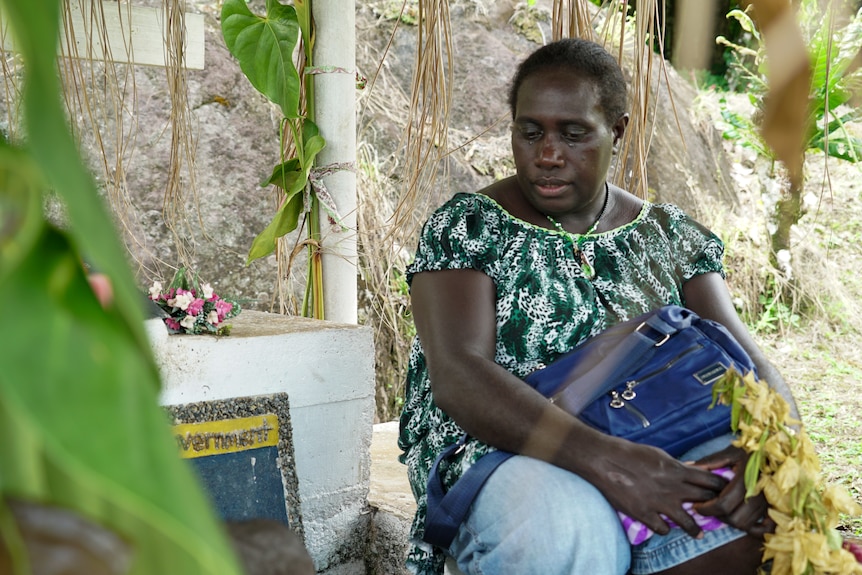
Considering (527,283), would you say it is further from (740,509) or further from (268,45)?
(268,45)

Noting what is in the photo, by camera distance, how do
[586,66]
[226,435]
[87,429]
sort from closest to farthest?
[87,429] → [586,66] → [226,435]

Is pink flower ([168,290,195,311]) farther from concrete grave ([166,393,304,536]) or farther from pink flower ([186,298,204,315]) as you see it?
concrete grave ([166,393,304,536])

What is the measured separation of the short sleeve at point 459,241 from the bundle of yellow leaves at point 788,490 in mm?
603

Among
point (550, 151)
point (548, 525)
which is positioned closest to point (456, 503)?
point (548, 525)

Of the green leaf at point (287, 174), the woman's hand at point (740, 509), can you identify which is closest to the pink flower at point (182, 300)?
the green leaf at point (287, 174)

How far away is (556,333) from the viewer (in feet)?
6.19

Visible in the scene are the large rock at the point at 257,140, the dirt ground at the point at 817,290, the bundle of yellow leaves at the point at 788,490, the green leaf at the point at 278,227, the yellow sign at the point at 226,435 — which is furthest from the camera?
the dirt ground at the point at 817,290

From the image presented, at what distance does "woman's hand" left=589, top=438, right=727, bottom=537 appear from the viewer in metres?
1.54

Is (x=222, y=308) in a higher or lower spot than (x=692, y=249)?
lower

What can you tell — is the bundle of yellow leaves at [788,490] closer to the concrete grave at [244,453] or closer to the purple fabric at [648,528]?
the purple fabric at [648,528]

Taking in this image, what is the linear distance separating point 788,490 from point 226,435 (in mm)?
1201

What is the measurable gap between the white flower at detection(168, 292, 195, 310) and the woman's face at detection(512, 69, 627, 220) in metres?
0.81

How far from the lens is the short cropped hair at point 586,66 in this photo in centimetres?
199

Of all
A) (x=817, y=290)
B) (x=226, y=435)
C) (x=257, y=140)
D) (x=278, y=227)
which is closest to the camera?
(x=226, y=435)
